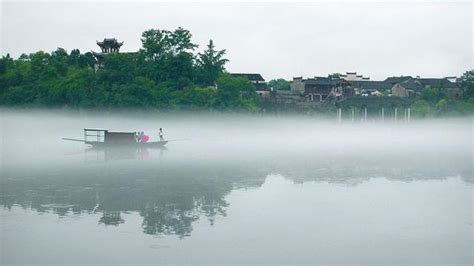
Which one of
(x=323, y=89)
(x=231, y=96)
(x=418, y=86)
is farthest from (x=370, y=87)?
(x=231, y=96)

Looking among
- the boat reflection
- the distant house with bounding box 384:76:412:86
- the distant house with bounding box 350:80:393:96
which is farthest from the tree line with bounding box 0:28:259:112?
the distant house with bounding box 384:76:412:86

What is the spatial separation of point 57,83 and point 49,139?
10161mm

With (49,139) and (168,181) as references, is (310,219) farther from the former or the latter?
(49,139)

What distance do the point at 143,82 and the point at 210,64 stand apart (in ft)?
24.9

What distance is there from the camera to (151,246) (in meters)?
8.89

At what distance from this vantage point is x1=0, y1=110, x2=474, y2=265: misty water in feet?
28.5

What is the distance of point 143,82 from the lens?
36.2m

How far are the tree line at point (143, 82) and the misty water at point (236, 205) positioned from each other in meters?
10.9

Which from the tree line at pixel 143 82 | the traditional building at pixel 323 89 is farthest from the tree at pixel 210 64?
the traditional building at pixel 323 89

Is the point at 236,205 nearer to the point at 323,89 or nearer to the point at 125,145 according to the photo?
the point at 125,145

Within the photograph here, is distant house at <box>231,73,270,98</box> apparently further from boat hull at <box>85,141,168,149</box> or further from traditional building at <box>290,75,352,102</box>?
boat hull at <box>85,141,168,149</box>

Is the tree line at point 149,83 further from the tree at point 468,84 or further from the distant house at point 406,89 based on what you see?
the distant house at point 406,89

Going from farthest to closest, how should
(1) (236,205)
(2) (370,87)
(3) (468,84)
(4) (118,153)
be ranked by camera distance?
(2) (370,87), (3) (468,84), (4) (118,153), (1) (236,205)

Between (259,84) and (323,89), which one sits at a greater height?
(259,84)
